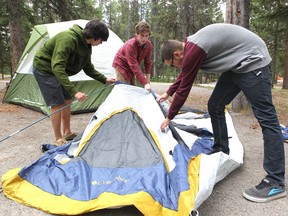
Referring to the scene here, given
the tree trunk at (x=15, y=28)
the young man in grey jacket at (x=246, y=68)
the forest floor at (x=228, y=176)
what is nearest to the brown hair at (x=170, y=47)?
the young man in grey jacket at (x=246, y=68)

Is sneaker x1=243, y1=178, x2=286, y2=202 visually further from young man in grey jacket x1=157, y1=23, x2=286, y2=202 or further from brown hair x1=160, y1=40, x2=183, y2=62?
brown hair x1=160, y1=40, x2=183, y2=62

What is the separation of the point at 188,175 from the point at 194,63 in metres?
0.89

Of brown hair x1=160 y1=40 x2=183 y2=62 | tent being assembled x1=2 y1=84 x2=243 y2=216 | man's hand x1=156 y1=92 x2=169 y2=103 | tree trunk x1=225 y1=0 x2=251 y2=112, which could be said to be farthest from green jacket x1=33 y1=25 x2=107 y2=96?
tree trunk x1=225 y1=0 x2=251 y2=112

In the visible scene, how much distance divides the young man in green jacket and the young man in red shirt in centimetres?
35

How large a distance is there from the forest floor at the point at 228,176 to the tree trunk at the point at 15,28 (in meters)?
2.36

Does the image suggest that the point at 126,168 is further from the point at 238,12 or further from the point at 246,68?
the point at 238,12

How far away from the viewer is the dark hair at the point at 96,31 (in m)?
2.99

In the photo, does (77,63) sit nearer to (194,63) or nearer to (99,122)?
(99,122)

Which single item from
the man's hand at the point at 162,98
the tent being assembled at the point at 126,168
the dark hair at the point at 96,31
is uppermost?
the dark hair at the point at 96,31

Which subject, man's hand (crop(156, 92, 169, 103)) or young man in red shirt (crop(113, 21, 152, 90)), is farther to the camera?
young man in red shirt (crop(113, 21, 152, 90))

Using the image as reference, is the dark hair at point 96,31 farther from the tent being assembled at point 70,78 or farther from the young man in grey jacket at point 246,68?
Answer: the tent being assembled at point 70,78

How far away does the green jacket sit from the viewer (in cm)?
305

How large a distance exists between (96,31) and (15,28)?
223 inches

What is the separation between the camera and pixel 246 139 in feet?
13.3
